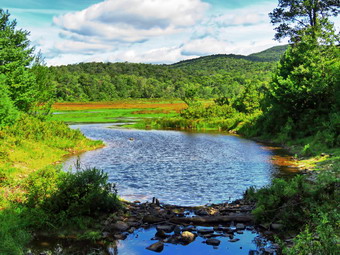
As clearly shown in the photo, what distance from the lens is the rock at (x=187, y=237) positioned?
415 inches

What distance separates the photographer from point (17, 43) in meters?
32.3

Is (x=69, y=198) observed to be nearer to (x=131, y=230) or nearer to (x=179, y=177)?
(x=131, y=230)

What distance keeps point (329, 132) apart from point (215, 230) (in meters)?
18.3

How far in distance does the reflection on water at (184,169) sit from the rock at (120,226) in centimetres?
369

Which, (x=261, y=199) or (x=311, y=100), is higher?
(x=311, y=100)

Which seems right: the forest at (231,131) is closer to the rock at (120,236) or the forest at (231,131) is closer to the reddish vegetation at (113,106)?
the rock at (120,236)

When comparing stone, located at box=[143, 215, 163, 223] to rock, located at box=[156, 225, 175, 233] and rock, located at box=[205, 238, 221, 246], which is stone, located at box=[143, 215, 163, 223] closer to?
rock, located at box=[156, 225, 175, 233]

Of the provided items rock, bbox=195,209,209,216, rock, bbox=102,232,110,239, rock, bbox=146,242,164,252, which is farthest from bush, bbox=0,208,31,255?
rock, bbox=195,209,209,216

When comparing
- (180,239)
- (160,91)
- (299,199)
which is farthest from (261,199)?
(160,91)

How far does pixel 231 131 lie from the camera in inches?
1941

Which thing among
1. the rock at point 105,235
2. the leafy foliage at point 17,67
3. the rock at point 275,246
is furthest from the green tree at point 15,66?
the rock at point 275,246

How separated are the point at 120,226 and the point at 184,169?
11.3m

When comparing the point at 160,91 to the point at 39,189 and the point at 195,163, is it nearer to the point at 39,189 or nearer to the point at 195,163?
the point at 195,163

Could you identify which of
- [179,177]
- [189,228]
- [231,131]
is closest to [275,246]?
[189,228]
